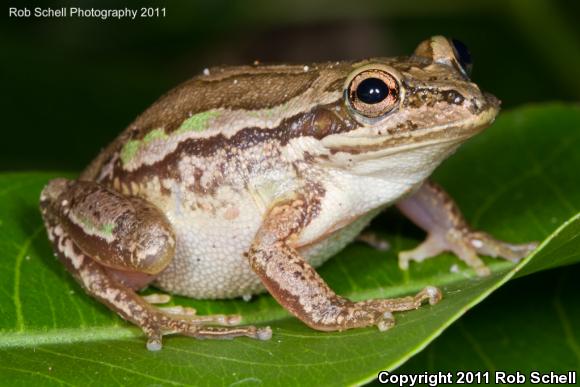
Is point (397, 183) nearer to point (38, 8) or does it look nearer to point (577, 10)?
point (577, 10)

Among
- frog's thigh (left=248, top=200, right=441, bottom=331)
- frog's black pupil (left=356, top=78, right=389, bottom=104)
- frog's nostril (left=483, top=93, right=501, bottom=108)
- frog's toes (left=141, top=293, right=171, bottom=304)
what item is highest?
frog's black pupil (left=356, top=78, right=389, bottom=104)

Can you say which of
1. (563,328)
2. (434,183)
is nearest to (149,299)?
(434,183)

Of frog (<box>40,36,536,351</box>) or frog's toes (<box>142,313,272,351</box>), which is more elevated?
frog (<box>40,36,536,351</box>)

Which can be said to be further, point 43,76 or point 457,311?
point 43,76

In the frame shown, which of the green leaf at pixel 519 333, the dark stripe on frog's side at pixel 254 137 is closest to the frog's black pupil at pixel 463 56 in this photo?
the dark stripe on frog's side at pixel 254 137

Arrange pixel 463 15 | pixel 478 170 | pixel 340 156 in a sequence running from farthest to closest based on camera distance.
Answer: pixel 463 15
pixel 478 170
pixel 340 156

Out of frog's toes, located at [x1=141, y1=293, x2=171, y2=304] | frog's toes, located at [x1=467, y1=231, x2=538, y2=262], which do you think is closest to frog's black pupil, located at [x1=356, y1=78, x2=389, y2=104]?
frog's toes, located at [x1=467, y1=231, x2=538, y2=262]

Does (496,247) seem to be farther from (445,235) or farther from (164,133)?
(164,133)

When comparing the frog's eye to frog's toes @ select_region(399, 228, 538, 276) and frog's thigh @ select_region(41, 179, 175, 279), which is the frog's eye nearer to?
frog's toes @ select_region(399, 228, 538, 276)
